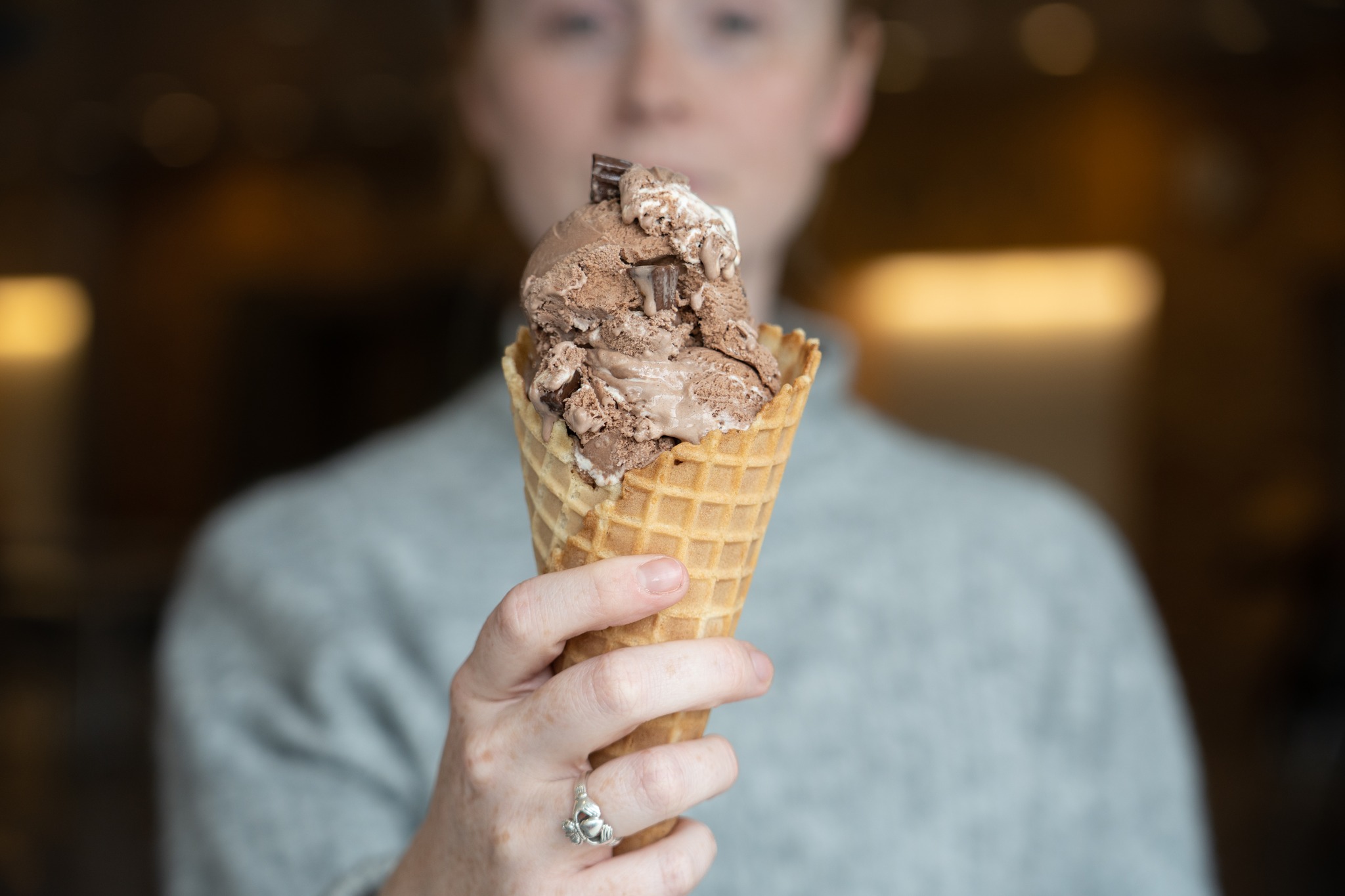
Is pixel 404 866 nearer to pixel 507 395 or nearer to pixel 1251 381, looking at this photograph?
pixel 507 395

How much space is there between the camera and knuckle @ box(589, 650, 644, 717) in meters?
0.80

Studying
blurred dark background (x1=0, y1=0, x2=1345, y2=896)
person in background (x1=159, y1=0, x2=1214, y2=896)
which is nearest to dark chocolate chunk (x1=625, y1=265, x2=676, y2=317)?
person in background (x1=159, y1=0, x2=1214, y2=896)

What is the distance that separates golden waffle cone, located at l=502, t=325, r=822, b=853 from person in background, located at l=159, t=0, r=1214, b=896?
1.39 ft

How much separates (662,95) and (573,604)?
0.75 meters

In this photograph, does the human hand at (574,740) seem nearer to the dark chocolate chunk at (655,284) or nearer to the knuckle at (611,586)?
the knuckle at (611,586)

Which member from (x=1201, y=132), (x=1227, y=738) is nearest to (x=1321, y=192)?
(x=1201, y=132)

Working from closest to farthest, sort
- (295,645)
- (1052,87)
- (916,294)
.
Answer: (295,645) → (1052,87) → (916,294)

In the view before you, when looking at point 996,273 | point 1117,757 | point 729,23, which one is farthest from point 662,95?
point 996,273

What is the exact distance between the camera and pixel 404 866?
3.20 feet

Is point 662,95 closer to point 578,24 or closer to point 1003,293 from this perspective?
point 578,24

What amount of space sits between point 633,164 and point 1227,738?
6.68 metres

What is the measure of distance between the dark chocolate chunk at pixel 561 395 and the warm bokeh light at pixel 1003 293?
20.9 feet

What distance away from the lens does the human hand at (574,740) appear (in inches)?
32.0

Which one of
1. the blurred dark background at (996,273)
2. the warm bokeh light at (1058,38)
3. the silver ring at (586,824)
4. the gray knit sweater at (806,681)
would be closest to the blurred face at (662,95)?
the gray knit sweater at (806,681)
